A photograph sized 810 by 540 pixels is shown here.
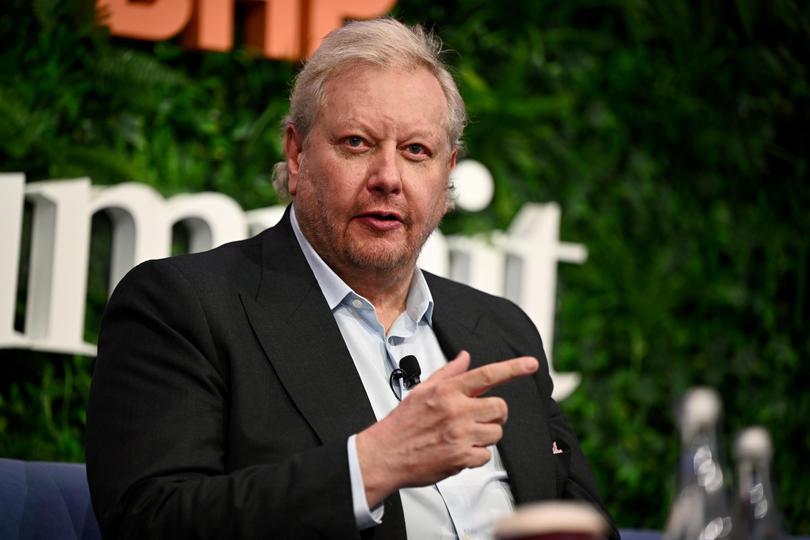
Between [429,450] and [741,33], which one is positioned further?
[741,33]

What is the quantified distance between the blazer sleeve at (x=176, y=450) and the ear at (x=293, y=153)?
13.8 inches

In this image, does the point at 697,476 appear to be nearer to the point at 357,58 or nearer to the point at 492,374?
the point at 492,374

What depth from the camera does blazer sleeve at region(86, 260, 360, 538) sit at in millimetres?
1522

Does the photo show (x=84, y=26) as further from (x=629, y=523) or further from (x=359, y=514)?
(x=629, y=523)

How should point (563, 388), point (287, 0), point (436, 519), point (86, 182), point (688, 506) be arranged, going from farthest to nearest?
point (563, 388) → point (287, 0) → point (86, 182) → point (436, 519) → point (688, 506)

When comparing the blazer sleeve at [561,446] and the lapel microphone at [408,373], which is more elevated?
the lapel microphone at [408,373]

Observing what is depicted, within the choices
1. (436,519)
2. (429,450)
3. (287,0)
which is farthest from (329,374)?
(287,0)

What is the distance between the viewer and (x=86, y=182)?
3.02m

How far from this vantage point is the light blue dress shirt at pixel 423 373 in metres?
1.84

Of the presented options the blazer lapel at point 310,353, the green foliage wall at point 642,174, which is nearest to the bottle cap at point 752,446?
the blazer lapel at point 310,353

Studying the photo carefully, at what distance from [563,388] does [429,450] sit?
2294mm

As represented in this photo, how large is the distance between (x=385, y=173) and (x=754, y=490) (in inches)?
41.3

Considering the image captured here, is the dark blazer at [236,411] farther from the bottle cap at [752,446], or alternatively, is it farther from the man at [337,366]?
the bottle cap at [752,446]

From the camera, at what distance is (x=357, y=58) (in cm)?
204
